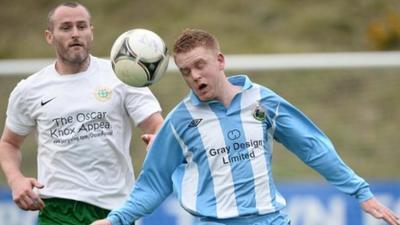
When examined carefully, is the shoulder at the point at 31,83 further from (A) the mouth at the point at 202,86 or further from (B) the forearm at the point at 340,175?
(B) the forearm at the point at 340,175

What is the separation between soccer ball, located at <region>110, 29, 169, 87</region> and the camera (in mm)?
6352

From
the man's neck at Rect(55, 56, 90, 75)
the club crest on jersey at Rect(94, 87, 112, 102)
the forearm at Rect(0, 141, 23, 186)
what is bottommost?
the forearm at Rect(0, 141, 23, 186)

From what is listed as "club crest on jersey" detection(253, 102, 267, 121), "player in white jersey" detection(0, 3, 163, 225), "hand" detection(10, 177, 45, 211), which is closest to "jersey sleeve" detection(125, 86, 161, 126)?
"player in white jersey" detection(0, 3, 163, 225)

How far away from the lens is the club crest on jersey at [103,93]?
6.84 m

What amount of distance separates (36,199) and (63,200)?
1.21 feet

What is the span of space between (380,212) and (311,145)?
1.69ft

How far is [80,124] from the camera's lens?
267 inches

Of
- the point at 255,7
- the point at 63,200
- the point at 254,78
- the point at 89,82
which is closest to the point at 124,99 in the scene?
the point at 89,82

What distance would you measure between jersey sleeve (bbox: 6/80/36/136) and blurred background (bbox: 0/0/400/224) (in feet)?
17.6

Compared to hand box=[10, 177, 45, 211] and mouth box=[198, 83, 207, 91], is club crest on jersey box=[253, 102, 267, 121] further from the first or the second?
hand box=[10, 177, 45, 211]

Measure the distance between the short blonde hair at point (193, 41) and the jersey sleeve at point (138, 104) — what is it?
925 millimetres

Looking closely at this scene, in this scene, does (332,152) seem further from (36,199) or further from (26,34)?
(26,34)

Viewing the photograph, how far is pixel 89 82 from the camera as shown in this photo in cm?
691

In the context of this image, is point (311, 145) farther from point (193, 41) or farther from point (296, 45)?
point (296, 45)
